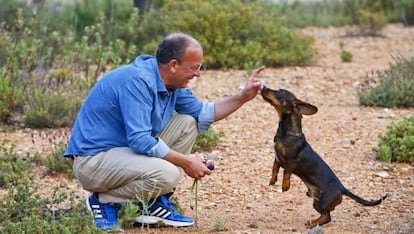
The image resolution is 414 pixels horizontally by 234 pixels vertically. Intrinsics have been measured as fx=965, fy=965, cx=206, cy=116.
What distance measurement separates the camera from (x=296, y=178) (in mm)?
7844

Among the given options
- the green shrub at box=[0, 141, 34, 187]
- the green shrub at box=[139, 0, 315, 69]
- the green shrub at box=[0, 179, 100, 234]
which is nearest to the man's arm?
the green shrub at box=[0, 179, 100, 234]

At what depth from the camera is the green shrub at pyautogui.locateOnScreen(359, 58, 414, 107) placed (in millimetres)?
10094

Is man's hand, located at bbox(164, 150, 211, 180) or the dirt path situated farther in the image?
the dirt path

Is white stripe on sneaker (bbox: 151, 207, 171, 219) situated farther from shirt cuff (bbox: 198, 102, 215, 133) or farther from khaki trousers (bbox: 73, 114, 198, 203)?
shirt cuff (bbox: 198, 102, 215, 133)

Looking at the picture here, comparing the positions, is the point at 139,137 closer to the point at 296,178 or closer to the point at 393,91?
the point at 296,178

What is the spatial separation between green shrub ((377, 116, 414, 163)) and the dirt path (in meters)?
Result: 0.08

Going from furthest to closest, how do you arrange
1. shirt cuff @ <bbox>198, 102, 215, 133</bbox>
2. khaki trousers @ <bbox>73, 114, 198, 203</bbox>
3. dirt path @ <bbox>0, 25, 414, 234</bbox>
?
dirt path @ <bbox>0, 25, 414, 234</bbox>, shirt cuff @ <bbox>198, 102, 215, 133</bbox>, khaki trousers @ <bbox>73, 114, 198, 203</bbox>

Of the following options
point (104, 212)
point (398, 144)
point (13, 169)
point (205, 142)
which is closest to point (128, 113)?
point (104, 212)

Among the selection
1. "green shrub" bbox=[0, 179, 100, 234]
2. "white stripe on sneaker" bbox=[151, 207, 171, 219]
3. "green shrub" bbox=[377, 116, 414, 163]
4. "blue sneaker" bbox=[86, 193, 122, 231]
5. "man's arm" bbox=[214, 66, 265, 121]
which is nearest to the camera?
"green shrub" bbox=[0, 179, 100, 234]

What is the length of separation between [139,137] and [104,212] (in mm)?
641

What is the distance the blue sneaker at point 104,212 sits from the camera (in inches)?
235

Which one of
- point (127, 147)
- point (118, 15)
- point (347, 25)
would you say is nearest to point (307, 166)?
point (127, 147)

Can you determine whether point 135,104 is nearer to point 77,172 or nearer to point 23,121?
point 77,172

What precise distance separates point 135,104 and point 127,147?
378mm
